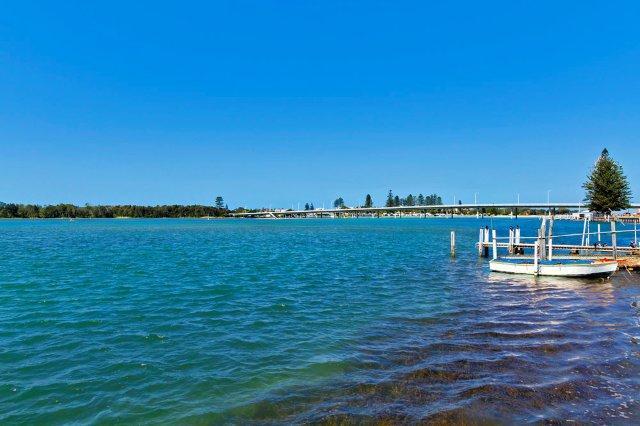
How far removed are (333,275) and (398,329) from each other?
46.7 ft

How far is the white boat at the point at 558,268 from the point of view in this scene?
27078 millimetres

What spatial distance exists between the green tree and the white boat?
16688 millimetres

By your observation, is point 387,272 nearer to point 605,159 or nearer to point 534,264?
point 534,264

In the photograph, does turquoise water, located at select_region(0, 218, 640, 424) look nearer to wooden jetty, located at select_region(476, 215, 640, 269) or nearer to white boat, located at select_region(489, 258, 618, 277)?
white boat, located at select_region(489, 258, 618, 277)

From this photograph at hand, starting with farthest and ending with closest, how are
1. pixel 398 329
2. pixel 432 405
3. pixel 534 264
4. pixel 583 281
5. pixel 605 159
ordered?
pixel 605 159 → pixel 534 264 → pixel 583 281 → pixel 398 329 → pixel 432 405

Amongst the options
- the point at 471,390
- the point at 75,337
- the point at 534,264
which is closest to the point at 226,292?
the point at 75,337

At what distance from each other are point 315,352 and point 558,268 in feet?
71.3

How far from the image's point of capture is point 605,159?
43406 mm

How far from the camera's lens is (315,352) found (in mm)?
12812

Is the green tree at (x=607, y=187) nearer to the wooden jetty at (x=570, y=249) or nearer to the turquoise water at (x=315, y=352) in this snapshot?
the wooden jetty at (x=570, y=249)

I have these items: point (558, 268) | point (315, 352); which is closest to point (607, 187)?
point (558, 268)

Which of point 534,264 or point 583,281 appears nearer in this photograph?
point 583,281

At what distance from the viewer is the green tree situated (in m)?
41.8

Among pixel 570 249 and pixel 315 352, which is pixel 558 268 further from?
pixel 315 352
